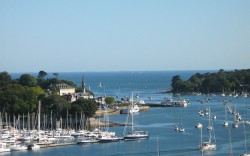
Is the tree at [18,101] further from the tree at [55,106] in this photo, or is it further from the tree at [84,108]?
the tree at [84,108]

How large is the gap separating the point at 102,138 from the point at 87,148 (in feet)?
9.53

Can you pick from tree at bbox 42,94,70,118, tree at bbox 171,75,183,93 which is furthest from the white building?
tree at bbox 171,75,183,93

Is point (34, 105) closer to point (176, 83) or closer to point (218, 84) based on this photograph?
point (218, 84)

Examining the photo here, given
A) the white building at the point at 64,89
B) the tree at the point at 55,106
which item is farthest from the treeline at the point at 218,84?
the tree at the point at 55,106

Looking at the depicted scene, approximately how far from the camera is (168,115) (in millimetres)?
64188

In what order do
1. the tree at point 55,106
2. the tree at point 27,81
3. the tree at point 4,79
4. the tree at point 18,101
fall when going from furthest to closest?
1. the tree at point 4,79
2. the tree at point 27,81
3. the tree at point 55,106
4. the tree at point 18,101

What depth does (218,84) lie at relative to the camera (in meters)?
96.7

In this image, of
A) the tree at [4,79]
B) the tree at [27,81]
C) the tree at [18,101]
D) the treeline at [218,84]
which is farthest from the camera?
the treeline at [218,84]

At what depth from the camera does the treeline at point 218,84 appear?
95.8 m

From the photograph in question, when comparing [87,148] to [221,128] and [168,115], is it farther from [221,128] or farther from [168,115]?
[168,115]

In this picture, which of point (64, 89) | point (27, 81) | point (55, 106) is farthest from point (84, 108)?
point (27, 81)

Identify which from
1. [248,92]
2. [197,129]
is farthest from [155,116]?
[248,92]

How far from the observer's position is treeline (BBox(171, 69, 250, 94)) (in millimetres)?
95750

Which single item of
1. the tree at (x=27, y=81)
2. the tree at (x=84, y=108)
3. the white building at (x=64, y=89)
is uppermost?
the tree at (x=27, y=81)
